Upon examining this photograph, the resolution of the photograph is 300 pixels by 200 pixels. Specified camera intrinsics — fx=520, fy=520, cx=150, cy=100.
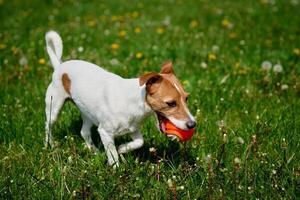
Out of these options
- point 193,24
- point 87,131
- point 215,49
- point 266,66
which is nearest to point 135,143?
point 87,131

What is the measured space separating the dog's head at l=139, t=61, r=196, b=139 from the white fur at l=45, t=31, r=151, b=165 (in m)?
0.14

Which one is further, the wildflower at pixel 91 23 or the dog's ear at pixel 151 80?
the wildflower at pixel 91 23

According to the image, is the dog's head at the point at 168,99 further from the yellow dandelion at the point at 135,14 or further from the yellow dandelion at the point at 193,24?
the yellow dandelion at the point at 135,14

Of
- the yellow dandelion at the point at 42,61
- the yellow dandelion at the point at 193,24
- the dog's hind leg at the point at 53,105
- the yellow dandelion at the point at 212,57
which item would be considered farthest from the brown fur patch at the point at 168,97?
the yellow dandelion at the point at 193,24

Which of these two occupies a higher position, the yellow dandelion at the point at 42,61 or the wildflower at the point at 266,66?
the yellow dandelion at the point at 42,61

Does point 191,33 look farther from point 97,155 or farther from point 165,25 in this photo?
point 97,155

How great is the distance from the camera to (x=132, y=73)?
23.5ft

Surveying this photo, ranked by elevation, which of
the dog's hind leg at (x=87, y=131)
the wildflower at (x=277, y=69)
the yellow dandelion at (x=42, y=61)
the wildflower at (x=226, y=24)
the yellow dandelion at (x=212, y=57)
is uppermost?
the dog's hind leg at (x=87, y=131)

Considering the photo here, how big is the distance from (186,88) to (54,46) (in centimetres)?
185

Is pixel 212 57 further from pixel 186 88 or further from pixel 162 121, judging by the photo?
pixel 162 121

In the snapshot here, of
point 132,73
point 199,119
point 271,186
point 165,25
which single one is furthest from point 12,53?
point 271,186

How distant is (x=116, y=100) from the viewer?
181 inches

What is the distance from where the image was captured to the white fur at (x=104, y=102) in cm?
Result: 454

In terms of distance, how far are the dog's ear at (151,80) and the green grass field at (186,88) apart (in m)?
0.57
